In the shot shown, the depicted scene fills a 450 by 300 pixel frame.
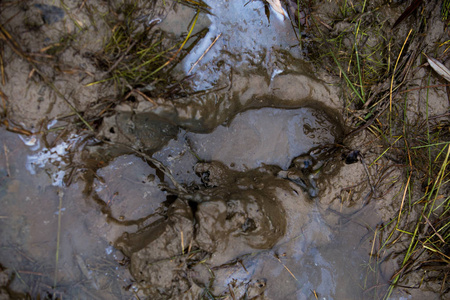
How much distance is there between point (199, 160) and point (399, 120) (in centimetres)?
221

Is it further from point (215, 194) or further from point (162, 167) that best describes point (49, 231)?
point (215, 194)

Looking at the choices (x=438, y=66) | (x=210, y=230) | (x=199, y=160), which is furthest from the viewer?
(x=438, y=66)

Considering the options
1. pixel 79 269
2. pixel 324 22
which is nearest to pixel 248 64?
pixel 324 22

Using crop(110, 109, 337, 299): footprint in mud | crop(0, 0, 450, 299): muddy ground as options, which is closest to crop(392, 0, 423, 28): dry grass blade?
crop(0, 0, 450, 299): muddy ground

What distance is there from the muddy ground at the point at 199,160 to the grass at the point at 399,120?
39 millimetres

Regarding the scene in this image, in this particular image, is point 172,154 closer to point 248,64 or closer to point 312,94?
point 248,64

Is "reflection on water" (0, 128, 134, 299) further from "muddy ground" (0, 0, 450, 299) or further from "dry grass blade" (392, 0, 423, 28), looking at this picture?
"dry grass blade" (392, 0, 423, 28)

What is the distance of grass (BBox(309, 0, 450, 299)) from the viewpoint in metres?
3.02

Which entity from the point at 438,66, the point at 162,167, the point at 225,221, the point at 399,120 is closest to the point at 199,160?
the point at 162,167

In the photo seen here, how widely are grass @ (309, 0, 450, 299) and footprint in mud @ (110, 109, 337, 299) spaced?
1.95ft

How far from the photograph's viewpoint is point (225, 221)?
2670mm

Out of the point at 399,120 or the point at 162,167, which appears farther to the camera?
the point at 399,120

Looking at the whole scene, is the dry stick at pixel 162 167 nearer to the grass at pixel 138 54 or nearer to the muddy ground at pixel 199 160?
the muddy ground at pixel 199 160

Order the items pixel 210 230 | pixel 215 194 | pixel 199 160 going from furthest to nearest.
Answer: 1. pixel 199 160
2. pixel 215 194
3. pixel 210 230
